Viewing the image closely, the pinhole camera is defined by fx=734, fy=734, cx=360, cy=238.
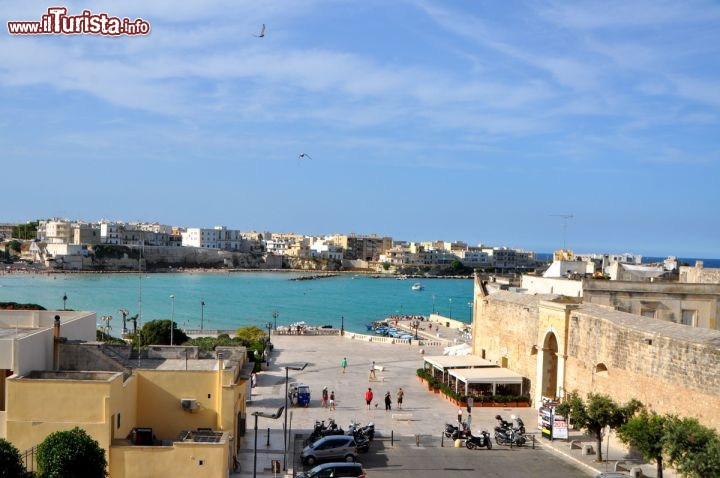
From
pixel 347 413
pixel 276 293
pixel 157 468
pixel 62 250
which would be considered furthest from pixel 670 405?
pixel 62 250

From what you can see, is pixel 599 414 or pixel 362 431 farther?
pixel 362 431

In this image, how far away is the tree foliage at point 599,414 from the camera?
17.1 meters

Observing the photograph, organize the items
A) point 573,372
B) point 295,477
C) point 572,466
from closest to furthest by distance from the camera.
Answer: point 295,477, point 572,466, point 573,372

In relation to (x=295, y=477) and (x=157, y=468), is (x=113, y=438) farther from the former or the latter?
(x=295, y=477)

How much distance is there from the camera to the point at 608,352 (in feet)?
65.1

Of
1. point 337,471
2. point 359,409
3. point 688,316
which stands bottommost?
point 359,409

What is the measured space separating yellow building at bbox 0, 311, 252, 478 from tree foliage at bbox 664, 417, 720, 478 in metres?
8.19

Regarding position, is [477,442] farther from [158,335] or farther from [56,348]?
[158,335]

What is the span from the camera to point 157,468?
13.2 meters

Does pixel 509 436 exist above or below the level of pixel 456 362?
below

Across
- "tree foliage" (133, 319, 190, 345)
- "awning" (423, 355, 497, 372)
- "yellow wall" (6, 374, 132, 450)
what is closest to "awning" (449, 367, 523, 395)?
"awning" (423, 355, 497, 372)

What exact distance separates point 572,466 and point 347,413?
765 cm

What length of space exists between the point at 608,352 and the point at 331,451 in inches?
323

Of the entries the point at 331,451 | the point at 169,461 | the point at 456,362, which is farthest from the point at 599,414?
the point at 456,362
